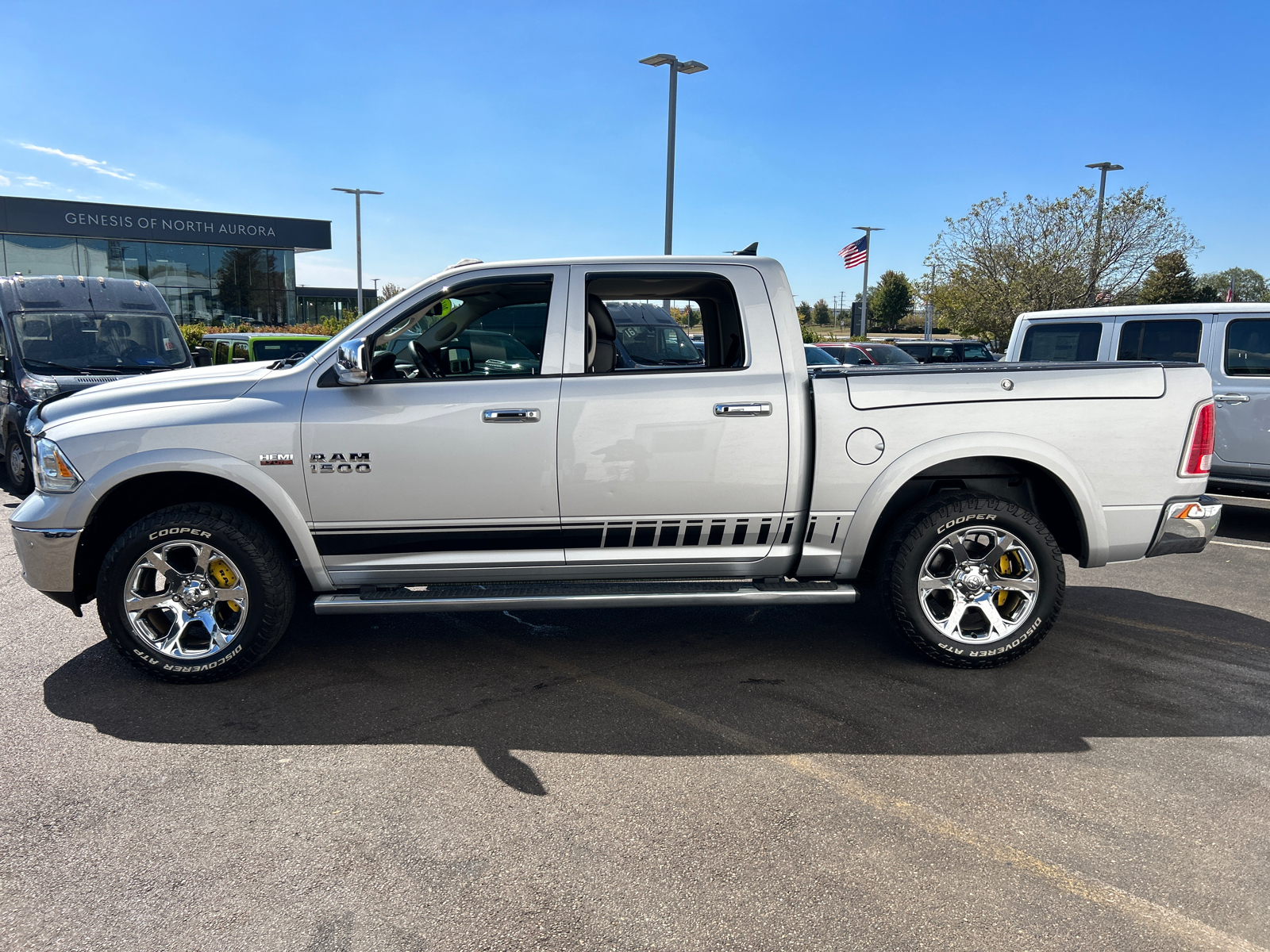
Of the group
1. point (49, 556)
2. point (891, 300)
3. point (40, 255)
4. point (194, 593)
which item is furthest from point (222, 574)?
point (891, 300)

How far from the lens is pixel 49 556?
169 inches

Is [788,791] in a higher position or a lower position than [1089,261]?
lower

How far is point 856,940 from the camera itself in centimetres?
252

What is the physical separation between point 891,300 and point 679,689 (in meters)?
88.2

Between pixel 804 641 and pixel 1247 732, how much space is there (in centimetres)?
205

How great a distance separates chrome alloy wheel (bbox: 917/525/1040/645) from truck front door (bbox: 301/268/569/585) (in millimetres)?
1896

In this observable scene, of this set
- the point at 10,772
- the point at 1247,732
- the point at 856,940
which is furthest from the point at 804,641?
the point at 10,772

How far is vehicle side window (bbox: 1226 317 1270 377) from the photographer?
24.7 ft

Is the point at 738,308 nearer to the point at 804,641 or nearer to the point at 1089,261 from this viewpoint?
the point at 804,641

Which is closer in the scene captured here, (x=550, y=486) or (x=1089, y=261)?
(x=550, y=486)

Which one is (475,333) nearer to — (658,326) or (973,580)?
(658,326)

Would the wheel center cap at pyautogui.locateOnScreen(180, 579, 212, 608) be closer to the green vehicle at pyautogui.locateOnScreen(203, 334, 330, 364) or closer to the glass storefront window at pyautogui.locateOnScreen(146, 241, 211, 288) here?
the green vehicle at pyautogui.locateOnScreen(203, 334, 330, 364)

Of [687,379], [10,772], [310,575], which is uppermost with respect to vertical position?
[687,379]

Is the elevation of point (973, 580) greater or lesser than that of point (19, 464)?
greater
